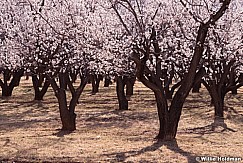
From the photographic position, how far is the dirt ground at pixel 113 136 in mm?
9703

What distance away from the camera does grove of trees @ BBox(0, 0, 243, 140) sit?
1130cm

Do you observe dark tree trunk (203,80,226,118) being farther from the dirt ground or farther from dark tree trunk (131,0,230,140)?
dark tree trunk (131,0,230,140)

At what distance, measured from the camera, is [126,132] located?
13.9 meters

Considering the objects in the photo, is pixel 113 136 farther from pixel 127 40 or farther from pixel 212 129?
pixel 212 129

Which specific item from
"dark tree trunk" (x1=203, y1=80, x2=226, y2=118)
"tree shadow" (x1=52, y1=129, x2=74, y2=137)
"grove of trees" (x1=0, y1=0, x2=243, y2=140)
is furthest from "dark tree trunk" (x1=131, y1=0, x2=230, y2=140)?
"dark tree trunk" (x1=203, y1=80, x2=226, y2=118)

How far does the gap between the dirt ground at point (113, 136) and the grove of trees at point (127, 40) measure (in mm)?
1064

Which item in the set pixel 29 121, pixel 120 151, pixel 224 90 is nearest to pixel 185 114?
pixel 224 90

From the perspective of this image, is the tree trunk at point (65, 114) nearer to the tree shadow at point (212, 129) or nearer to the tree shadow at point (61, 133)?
the tree shadow at point (61, 133)

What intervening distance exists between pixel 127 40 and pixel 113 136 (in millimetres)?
2872

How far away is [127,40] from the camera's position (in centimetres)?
1252

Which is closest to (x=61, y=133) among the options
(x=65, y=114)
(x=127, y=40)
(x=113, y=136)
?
(x=65, y=114)

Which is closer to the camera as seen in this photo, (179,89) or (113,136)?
(179,89)

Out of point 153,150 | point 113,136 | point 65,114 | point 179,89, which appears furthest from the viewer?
point 65,114

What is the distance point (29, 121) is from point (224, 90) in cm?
863
